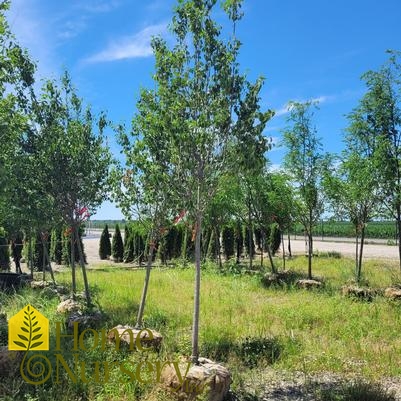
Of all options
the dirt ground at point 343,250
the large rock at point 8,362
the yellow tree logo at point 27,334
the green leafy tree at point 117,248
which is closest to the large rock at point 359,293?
the yellow tree logo at point 27,334

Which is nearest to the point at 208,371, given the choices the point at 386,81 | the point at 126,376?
the point at 126,376

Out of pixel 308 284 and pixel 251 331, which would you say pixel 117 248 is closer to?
pixel 308 284

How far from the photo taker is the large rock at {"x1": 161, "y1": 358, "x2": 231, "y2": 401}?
476cm

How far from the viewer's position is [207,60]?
5941mm

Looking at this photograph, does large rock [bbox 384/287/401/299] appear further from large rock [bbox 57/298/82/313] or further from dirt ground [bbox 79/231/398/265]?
dirt ground [bbox 79/231/398/265]

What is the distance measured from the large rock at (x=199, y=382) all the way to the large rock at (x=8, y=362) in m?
1.79

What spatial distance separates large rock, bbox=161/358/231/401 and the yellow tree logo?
1.96m

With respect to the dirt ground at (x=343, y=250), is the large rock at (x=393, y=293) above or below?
above

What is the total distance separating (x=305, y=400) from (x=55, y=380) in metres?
3.01

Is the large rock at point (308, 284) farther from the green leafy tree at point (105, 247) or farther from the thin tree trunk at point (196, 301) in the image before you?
the green leafy tree at point (105, 247)

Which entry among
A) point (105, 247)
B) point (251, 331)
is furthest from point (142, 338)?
point (105, 247)

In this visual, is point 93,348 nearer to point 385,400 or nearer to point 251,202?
point 385,400

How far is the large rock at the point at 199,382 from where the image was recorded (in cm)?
476

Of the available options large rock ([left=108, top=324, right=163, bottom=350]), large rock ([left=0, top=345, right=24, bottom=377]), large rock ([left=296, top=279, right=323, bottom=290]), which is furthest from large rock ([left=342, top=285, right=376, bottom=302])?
large rock ([left=0, top=345, right=24, bottom=377])
